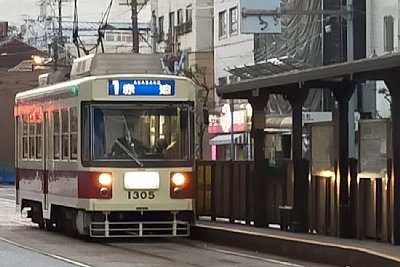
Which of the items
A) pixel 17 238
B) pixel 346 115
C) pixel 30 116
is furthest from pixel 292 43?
pixel 346 115

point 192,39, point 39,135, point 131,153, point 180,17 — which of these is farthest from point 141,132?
point 180,17

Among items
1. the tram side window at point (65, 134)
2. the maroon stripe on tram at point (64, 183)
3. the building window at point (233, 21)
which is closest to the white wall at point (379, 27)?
the building window at point (233, 21)

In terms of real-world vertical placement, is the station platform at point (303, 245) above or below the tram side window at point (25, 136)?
below

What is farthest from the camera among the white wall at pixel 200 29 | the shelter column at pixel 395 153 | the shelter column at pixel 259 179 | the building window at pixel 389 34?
the white wall at pixel 200 29

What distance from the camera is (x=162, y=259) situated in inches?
756

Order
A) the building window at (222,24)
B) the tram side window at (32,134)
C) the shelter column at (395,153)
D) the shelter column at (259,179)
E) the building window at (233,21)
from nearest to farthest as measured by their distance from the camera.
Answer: the shelter column at (395,153), the shelter column at (259,179), the tram side window at (32,134), the building window at (233,21), the building window at (222,24)

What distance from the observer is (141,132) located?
22.5 m

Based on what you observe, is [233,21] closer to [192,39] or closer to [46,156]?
[192,39]

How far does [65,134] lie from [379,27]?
23847 millimetres

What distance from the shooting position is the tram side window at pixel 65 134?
77.3 ft

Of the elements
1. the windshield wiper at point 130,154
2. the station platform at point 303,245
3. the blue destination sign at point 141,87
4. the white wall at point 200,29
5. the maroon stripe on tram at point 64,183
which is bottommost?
the station platform at point 303,245

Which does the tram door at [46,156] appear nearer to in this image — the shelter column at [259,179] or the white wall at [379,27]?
the shelter column at [259,179]

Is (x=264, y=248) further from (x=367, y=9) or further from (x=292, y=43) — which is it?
(x=292, y=43)

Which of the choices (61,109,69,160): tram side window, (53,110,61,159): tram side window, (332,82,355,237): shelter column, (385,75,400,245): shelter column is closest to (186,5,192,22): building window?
(53,110,61,159): tram side window
